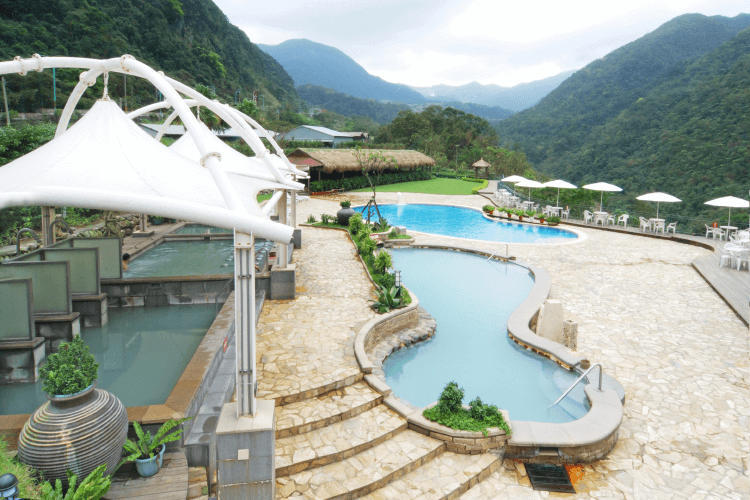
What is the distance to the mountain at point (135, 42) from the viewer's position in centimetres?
4234

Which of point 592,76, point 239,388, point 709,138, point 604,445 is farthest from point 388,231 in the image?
point 592,76

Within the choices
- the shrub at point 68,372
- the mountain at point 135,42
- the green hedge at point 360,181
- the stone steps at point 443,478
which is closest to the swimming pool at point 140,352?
the shrub at point 68,372

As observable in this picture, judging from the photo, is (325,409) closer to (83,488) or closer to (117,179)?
(83,488)

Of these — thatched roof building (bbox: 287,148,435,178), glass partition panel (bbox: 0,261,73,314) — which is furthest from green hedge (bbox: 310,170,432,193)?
glass partition panel (bbox: 0,261,73,314)

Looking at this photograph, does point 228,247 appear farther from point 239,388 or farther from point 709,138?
point 709,138

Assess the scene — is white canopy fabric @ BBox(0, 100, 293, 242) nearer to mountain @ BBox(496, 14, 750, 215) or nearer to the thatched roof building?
the thatched roof building

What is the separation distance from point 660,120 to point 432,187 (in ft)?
78.3

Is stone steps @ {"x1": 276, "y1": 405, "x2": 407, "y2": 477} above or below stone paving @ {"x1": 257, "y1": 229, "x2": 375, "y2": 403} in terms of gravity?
below

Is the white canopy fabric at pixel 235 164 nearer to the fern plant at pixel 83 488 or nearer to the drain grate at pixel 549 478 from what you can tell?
the fern plant at pixel 83 488

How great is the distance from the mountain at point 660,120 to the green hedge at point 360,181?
16.5m

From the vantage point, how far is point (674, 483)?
196 inches

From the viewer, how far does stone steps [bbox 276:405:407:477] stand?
4793 mm

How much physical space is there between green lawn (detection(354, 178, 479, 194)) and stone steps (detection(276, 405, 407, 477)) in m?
28.7

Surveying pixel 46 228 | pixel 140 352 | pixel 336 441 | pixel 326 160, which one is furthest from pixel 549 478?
pixel 326 160
